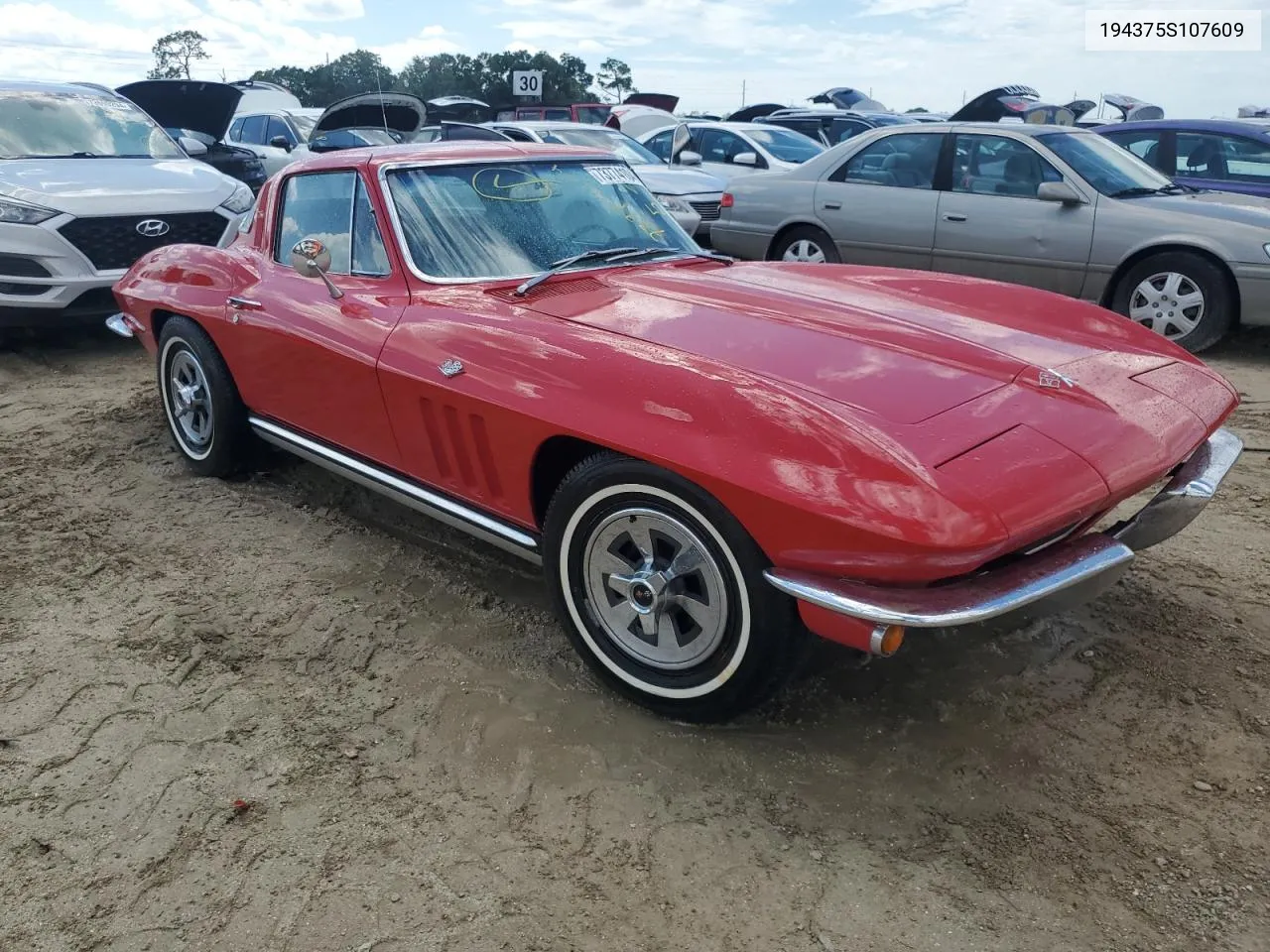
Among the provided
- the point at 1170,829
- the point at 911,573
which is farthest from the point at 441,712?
the point at 1170,829

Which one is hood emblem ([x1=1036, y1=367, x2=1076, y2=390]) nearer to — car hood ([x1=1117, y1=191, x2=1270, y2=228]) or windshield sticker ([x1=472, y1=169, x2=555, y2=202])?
windshield sticker ([x1=472, y1=169, x2=555, y2=202])

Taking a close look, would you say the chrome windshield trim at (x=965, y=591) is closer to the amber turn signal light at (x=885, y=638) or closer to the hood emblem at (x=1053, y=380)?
the amber turn signal light at (x=885, y=638)

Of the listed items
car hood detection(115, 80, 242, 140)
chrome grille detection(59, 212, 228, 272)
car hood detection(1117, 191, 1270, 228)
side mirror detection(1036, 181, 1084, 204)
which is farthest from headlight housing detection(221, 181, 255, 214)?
car hood detection(1117, 191, 1270, 228)

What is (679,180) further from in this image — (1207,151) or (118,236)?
(118,236)

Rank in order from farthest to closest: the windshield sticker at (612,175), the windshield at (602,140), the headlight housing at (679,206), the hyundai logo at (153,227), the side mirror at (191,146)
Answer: the windshield at (602,140)
the headlight housing at (679,206)
the side mirror at (191,146)
the hyundai logo at (153,227)
the windshield sticker at (612,175)

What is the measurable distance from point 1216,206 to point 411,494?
5.67 m

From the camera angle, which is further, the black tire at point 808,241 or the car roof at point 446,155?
the black tire at point 808,241

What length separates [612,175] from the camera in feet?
12.9

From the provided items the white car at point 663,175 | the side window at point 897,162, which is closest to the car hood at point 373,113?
the white car at point 663,175

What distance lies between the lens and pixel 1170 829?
2.28m

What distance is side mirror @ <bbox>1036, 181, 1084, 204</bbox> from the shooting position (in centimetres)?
642

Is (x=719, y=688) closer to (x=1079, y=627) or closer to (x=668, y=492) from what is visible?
(x=668, y=492)

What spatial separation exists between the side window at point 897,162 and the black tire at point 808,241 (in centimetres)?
45

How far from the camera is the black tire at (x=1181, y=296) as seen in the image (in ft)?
20.1
